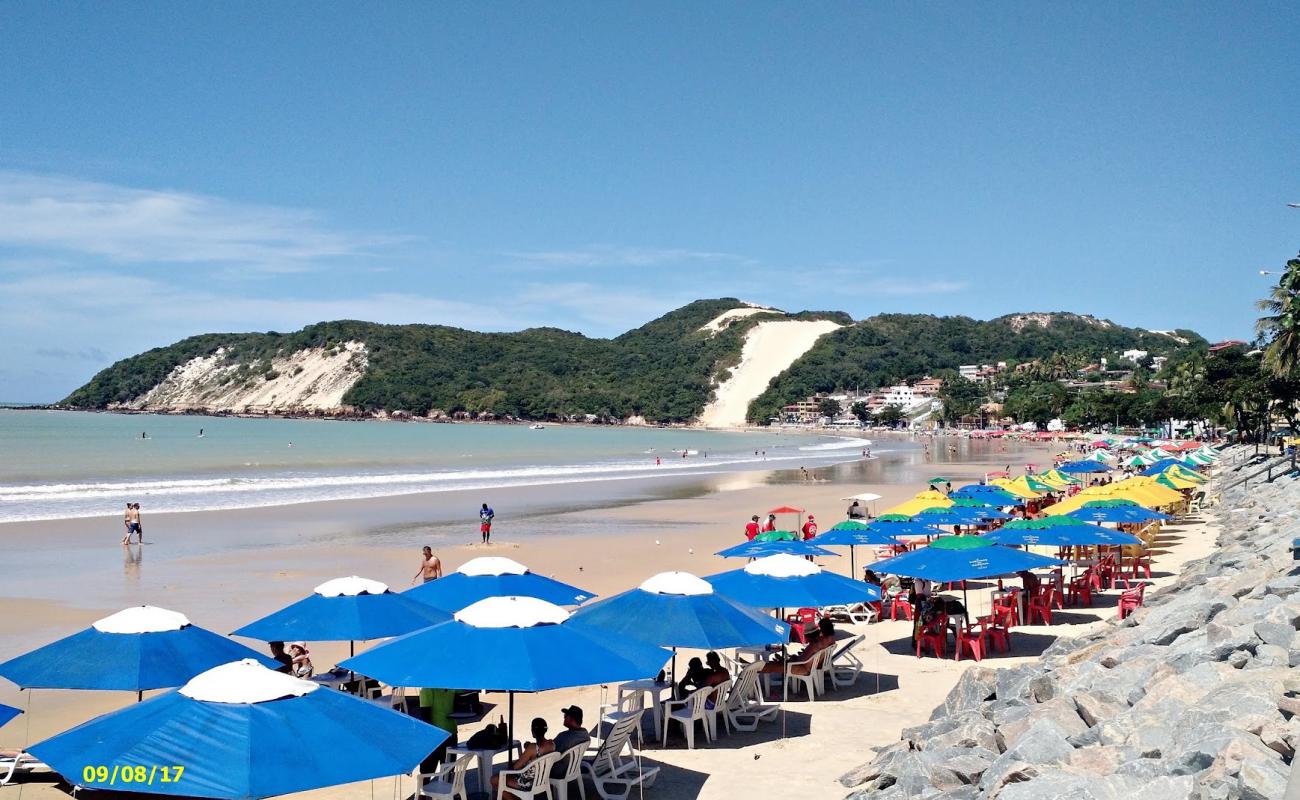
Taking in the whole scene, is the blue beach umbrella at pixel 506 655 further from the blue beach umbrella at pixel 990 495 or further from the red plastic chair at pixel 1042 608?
the blue beach umbrella at pixel 990 495

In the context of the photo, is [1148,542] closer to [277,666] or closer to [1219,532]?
[1219,532]

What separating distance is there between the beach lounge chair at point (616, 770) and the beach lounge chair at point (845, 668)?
331 cm

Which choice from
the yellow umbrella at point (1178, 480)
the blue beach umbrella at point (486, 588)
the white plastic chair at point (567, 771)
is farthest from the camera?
the yellow umbrella at point (1178, 480)

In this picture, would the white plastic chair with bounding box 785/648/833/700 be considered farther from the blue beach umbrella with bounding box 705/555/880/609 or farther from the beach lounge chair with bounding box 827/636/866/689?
the blue beach umbrella with bounding box 705/555/880/609

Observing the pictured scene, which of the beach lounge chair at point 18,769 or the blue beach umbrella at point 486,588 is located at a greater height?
the blue beach umbrella at point 486,588

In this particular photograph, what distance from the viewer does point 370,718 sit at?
534 centimetres

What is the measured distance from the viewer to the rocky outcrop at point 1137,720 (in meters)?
5.15

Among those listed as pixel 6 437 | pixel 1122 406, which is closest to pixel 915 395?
pixel 1122 406

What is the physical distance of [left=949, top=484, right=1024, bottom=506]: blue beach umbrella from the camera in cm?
2252

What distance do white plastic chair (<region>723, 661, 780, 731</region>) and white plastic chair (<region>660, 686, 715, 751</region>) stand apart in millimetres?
279

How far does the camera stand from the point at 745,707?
33.0 feet

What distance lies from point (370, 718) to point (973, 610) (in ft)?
39.6

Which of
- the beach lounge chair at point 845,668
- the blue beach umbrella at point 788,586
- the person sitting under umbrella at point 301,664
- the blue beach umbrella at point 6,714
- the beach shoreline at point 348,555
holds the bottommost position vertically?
the beach shoreline at point 348,555

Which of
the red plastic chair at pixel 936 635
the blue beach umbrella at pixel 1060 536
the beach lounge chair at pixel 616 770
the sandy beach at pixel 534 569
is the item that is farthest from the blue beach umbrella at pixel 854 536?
the beach lounge chair at pixel 616 770
